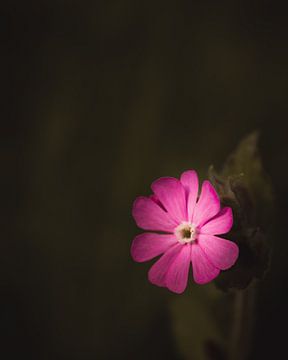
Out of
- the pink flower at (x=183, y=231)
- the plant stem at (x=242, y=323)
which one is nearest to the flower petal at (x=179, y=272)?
the pink flower at (x=183, y=231)

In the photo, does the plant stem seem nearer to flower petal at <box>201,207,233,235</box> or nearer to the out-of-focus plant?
the out-of-focus plant

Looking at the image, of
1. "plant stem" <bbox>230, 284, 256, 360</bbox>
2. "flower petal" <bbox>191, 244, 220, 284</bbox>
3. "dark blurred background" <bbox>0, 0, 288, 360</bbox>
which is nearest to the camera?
"flower petal" <bbox>191, 244, 220, 284</bbox>

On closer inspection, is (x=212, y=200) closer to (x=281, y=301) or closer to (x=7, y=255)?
(x=281, y=301)

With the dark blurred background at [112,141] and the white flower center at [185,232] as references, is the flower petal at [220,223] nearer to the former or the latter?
the white flower center at [185,232]

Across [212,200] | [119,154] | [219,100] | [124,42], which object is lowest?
[212,200]

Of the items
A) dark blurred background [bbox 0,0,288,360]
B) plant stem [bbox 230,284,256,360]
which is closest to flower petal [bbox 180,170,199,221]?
plant stem [bbox 230,284,256,360]

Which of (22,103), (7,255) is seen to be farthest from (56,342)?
(22,103)

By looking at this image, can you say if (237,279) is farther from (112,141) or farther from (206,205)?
(112,141)
